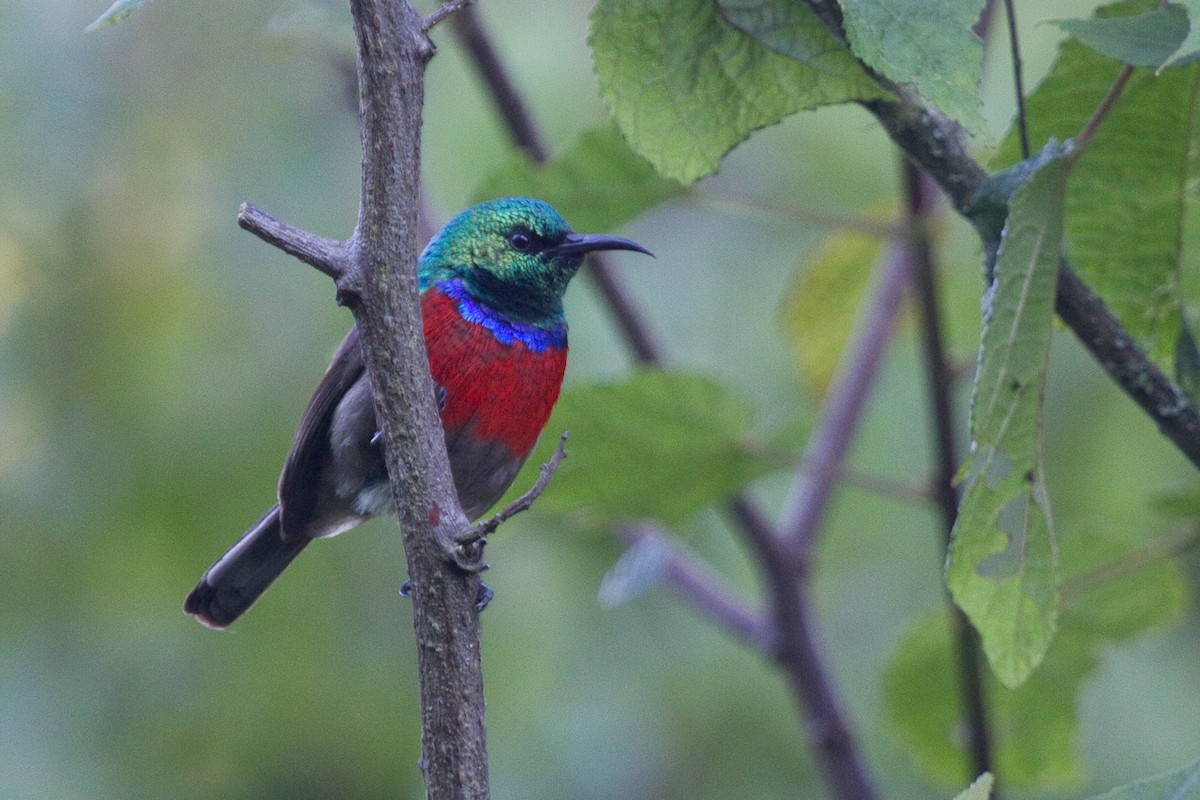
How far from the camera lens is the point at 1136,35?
1.80 metres

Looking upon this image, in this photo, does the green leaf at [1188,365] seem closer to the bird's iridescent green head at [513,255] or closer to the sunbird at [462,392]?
the sunbird at [462,392]

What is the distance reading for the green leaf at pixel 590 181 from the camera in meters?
2.88

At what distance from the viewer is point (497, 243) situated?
11.5 feet

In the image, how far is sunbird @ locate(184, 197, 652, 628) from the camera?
3268 millimetres

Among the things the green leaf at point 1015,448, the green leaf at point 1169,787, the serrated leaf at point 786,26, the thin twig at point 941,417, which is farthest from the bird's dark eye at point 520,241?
the green leaf at point 1169,787

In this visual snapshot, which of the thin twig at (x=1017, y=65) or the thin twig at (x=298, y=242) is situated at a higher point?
the thin twig at (x=298, y=242)

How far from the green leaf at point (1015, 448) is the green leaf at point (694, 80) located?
0.98 feet

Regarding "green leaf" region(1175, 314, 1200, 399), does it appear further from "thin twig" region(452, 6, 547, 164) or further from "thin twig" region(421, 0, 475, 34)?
"thin twig" region(452, 6, 547, 164)

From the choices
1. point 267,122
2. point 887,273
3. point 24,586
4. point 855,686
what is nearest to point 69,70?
point 267,122

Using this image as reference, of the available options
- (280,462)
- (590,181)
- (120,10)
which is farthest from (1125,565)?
(280,462)

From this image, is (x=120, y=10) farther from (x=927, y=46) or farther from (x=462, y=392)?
(x=462, y=392)

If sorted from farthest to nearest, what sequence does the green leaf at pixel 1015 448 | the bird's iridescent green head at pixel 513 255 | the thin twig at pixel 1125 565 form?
the bird's iridescent green head at pixel 513 255 → the thin twig at pixel 1125 565 → the green leaf at pixel 1015 448

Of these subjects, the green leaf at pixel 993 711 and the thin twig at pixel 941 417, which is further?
the green leaf at pixel 993 711

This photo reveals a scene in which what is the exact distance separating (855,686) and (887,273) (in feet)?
7.30
